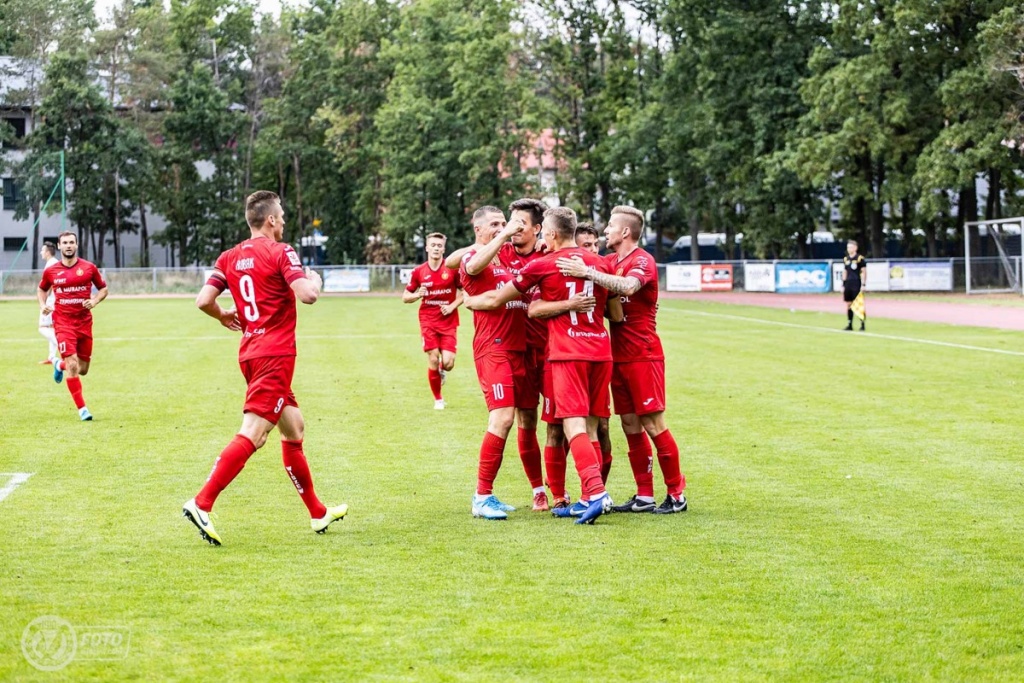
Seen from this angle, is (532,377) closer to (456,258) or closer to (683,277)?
(456,258)

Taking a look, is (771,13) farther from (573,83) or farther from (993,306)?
(993,306)

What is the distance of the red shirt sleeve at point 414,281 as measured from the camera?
14.5 m

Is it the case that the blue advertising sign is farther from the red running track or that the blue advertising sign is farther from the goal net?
the goal net

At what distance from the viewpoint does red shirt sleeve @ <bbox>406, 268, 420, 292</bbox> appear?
14523 mm

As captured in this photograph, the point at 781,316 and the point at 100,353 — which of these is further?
the point at 781,316

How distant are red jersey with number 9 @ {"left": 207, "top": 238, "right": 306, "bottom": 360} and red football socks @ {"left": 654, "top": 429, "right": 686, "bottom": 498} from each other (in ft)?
8.53

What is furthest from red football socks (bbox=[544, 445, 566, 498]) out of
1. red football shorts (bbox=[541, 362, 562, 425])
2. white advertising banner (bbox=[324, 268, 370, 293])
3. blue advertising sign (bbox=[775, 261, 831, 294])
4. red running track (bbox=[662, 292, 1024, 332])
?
white advertising banner (bbox=[324, 268, 370, 293])

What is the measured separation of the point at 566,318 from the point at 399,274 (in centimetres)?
5455

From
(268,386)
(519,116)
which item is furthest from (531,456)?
(519,116)

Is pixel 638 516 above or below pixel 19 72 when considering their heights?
below

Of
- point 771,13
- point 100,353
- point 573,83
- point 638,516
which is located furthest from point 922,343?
point 573,83

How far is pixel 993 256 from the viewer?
155ft

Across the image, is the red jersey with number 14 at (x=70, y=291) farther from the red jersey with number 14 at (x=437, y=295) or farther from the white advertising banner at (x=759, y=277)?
the white advertising banner at (x=759, y=277)

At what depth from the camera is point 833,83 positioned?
50.7 meters
